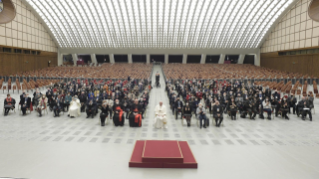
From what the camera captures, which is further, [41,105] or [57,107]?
[41,105]

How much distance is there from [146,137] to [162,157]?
2.98m

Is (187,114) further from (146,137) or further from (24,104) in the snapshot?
(24,104)

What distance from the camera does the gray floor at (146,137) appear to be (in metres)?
6.44

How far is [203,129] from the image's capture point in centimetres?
1112

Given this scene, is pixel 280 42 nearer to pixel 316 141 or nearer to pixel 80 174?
pixel 316 141

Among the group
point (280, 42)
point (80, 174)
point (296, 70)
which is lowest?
point (80, 174)

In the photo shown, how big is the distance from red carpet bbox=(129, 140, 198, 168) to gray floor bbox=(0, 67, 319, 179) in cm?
21

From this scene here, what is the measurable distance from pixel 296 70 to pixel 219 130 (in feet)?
110

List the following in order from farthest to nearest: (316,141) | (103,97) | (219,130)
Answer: (103,97), (219,130), (316,141)

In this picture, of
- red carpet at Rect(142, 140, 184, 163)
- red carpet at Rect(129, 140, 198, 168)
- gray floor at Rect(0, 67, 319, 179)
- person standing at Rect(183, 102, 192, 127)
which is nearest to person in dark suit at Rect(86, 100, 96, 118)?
gray floor at Rect(0, 67, 319, 179)

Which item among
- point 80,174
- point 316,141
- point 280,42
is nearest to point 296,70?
point 280,42

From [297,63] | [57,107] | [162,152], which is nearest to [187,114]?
[162,152]

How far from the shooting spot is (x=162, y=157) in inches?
271

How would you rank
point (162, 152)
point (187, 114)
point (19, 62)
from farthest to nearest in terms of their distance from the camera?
point (19, 62) → point (187, 114) → point (162, 152)
